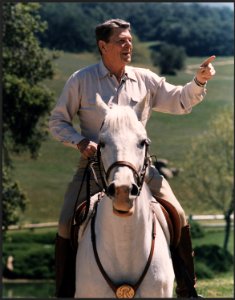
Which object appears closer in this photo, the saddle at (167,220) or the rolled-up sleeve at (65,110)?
the saddle at (167,220)

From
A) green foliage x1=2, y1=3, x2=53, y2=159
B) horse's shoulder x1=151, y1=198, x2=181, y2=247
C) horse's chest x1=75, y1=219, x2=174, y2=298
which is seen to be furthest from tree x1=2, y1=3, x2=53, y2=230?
horse's chest x1=75, y1=219, x2=174, y2=298

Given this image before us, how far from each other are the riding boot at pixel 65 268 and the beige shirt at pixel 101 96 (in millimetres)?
741

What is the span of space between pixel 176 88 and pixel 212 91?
7639cm

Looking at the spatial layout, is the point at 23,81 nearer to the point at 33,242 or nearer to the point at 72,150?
the point at 33,242

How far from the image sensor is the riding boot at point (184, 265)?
759cm

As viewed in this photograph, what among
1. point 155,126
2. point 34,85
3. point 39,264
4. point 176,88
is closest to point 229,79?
point 155,126

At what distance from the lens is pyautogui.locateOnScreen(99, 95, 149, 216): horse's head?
6333mm

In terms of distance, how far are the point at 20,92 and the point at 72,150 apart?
37695 millimetres

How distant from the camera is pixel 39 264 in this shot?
50.0 m

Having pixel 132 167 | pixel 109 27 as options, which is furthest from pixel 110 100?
pixel 132 167

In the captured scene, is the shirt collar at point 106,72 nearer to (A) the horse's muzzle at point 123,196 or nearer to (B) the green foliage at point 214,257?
(A) the horse's muzzle at point 123,196

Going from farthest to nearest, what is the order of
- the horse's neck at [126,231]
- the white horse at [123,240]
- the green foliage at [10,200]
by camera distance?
the green foliage at [10,200] < the horse's neck at [126,231] < the white horse at [123,240]

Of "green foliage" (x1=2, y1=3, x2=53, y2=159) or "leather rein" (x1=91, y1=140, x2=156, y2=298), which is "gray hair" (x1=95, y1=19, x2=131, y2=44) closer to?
"leather rein" (x1=91, y1=140, x2=156, y2=298)

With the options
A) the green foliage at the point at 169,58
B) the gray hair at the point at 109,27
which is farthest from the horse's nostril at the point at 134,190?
the green foliage at the point at 169,58
